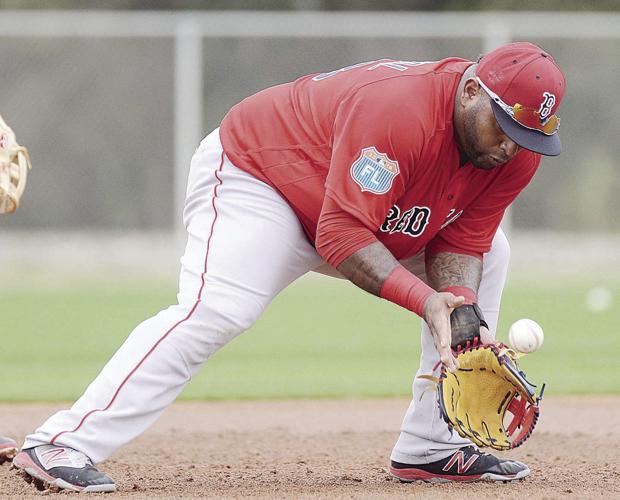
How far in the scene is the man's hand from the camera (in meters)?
3.99

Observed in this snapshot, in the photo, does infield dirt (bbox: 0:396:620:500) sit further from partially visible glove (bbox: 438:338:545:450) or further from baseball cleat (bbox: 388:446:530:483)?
partially visible glove (bbox: 438:338:545:450)

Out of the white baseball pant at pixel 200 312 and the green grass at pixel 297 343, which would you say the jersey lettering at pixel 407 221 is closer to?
the white baseball pant at pixel 200 312

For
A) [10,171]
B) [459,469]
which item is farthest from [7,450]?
[459,469]

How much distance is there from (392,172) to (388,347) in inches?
231

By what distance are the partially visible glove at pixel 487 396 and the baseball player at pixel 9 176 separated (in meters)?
1.93

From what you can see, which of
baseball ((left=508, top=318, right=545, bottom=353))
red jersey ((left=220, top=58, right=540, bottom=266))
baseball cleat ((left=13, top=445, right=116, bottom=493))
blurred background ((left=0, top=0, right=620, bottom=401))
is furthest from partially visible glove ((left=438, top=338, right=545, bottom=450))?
blurred background ((left=0, top=0, right=620, bottom=401))

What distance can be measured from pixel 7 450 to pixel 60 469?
104cm

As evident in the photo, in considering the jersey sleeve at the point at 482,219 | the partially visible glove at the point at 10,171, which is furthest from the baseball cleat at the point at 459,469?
the partially visible glove at the point at 10,171

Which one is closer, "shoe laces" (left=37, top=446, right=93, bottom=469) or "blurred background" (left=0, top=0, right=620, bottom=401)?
"shoe laces" (left=37, top=446, right=93, bottom=469)

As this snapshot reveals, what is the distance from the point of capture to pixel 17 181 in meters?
5.12

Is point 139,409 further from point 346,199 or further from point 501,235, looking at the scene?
point 501,235

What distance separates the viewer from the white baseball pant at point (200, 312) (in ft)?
13.6

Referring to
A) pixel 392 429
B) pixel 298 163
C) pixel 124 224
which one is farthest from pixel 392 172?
pixel 124 224

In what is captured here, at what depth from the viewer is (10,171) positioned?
16.7 feet
